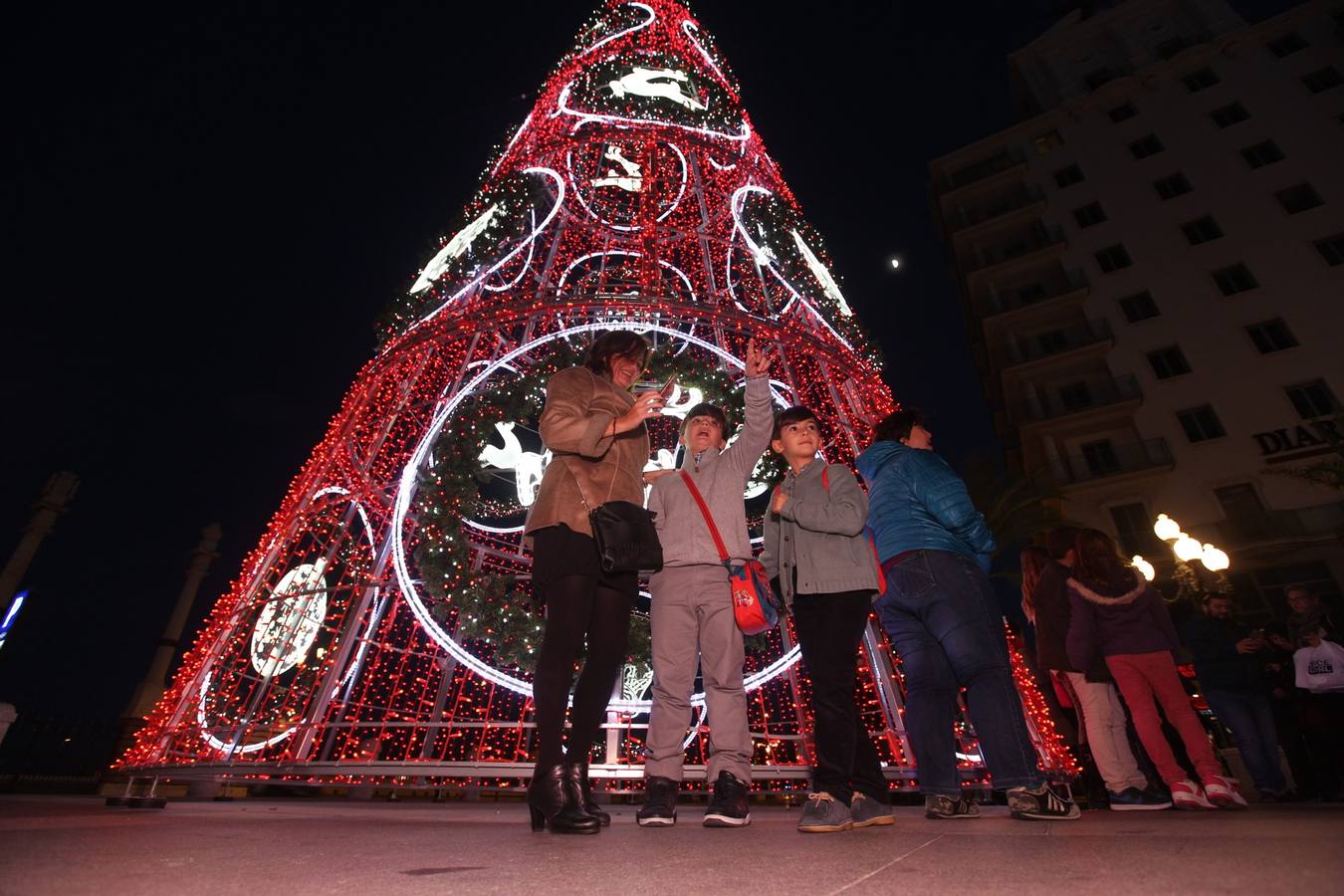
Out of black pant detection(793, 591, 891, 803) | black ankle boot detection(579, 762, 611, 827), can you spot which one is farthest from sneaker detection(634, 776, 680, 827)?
black pant detection(793, 591, 891, 803)

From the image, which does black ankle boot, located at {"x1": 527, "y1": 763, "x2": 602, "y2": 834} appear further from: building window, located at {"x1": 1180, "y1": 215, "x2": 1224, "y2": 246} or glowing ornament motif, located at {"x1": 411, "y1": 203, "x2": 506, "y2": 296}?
building window, located at {"x1": 1180, "y1": 215, "x2": 1224, "y2": 246}

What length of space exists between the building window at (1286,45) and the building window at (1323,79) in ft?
4.33

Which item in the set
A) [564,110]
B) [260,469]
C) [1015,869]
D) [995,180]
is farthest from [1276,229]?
[260,469]

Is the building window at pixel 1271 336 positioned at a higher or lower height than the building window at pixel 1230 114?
lower

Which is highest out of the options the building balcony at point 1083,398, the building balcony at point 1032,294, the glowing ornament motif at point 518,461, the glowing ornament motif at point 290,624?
the building balcony at point 1032,294

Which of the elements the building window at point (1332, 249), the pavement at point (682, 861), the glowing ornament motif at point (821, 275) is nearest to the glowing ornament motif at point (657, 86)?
the glowing ornament motif at point (821, 275)

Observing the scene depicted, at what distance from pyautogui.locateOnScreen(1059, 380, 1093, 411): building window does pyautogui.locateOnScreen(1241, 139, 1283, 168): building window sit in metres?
8.25

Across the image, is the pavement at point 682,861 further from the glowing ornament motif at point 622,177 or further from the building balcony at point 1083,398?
the building balcony at point 1083,398

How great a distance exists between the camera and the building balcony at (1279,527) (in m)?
13.2

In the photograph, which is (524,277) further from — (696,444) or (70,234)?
(70,234)

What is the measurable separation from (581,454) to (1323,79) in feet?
92.2

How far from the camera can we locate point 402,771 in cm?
339

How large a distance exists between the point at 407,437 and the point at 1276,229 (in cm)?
2287

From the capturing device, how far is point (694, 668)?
7.59ft
